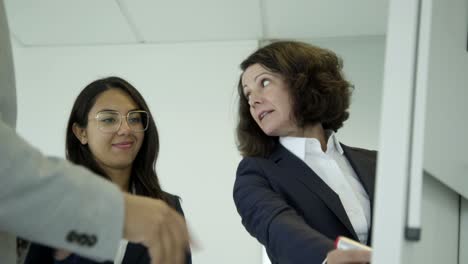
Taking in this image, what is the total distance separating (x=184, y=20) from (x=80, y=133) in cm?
168

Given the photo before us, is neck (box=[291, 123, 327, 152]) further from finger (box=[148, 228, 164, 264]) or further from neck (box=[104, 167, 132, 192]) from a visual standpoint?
finger (box=[148, 228, 164, 264])

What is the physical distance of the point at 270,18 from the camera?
3.48 metres

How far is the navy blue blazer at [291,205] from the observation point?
3.58ft

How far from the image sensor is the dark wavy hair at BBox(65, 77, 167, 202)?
6.49ft

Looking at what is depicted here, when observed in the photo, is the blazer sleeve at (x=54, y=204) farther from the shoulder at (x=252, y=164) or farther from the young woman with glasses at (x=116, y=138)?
the young woman with glasses at (x=116, y=138)

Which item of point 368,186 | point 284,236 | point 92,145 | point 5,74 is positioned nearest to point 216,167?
point 92,145

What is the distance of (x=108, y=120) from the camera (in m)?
1.94

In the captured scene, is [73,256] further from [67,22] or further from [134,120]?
[67,22]

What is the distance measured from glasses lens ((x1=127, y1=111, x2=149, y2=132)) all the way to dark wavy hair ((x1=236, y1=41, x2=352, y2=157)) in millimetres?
466

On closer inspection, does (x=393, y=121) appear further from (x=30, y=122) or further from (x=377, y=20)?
(x=30, y=122)

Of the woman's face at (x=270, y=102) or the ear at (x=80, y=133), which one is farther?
the ear at (x=80, y=133)

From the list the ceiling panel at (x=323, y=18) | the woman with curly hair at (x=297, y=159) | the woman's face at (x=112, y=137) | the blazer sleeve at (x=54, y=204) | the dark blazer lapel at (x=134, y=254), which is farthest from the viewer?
the ceiling panel at (x=323, y=18)

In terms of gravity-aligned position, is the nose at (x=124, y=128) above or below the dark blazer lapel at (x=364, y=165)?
above

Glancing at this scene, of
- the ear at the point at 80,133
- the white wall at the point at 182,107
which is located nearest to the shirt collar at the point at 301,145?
the ear at the point at 80,133
